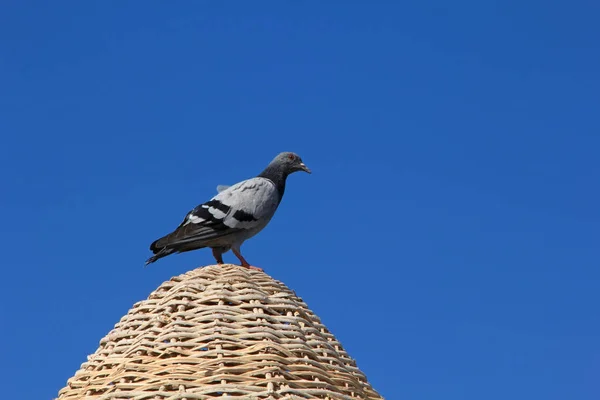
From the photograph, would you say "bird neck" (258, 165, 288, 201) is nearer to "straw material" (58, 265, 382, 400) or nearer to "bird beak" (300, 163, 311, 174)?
"bird beak" (300, 163, 311, 174)

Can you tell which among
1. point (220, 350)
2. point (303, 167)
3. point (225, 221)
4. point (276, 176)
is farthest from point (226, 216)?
point (220, 350)

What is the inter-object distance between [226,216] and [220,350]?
5.57ft

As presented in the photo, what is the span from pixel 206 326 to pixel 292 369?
329 mm

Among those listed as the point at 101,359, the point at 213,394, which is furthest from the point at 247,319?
the point at 101,359

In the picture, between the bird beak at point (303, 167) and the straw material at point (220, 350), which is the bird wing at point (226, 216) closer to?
the bird beak at point (303, 167)

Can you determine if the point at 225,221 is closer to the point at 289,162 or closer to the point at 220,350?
the point at 289,162

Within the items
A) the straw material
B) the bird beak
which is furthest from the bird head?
the straw material

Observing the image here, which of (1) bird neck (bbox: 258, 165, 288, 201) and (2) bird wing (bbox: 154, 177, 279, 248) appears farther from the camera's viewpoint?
(1) bird neck (bbox: 258, 165, 288, 201)

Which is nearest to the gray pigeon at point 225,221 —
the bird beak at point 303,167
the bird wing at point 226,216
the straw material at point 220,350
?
the bird wing at point 226,216

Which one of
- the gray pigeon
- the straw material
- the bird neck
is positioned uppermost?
the bird neck

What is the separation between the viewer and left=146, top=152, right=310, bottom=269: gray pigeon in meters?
4.51

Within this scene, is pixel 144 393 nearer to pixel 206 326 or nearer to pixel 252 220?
pixel 206 326

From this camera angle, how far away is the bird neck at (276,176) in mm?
5191

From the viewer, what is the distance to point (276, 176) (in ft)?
17.2
